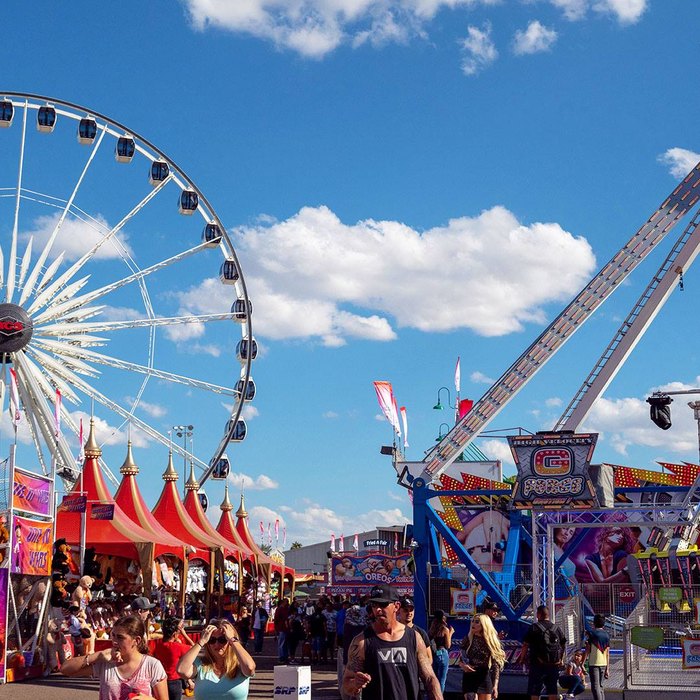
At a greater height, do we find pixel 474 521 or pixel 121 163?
pixel 121 163

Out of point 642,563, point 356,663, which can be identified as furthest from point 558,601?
point 356,663

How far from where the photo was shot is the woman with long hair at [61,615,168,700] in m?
6.18

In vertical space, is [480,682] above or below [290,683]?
below

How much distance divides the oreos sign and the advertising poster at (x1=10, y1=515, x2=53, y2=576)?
30.5ft

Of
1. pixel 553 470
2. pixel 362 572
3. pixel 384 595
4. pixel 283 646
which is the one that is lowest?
pixel 283 646

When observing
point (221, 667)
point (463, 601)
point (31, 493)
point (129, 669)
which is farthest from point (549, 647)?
point (31, 493)

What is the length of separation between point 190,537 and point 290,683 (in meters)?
23.9

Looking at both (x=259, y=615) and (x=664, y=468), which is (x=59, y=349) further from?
(x=664, y=468)

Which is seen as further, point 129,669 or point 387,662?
point 129,669

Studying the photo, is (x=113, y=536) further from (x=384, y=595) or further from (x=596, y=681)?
(x=384, y=595)

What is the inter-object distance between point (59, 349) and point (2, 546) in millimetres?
11994

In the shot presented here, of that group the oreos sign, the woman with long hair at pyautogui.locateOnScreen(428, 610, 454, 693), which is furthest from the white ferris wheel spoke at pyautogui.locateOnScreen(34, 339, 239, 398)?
the woman with long hair at pyautogui.locateOnScreen(428, 610, 454, 693)

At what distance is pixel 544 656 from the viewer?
1145 centimetres

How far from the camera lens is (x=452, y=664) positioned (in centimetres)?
1736
